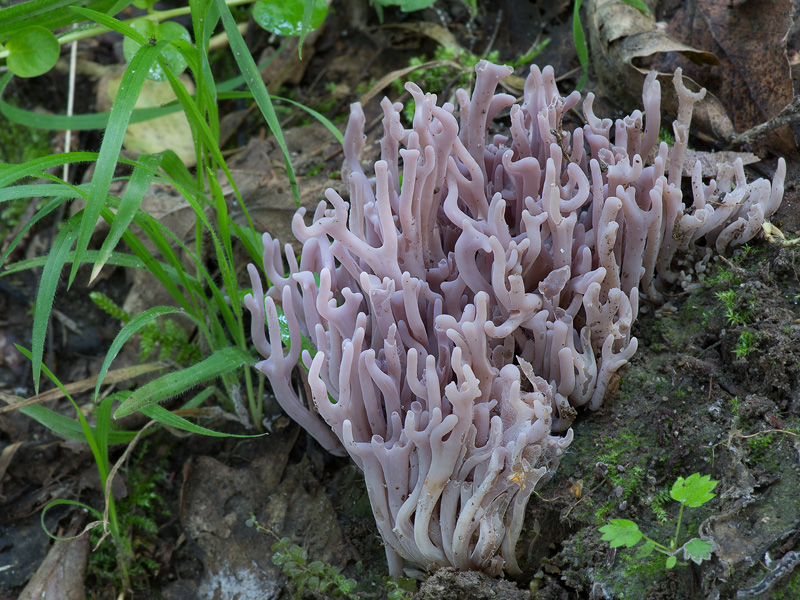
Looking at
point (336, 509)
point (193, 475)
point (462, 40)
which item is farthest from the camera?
point (462, 40)

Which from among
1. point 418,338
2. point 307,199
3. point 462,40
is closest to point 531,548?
point 418,338

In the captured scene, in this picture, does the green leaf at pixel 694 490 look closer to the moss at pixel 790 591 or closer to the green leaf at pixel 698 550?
the green leaf at pixel 698 550

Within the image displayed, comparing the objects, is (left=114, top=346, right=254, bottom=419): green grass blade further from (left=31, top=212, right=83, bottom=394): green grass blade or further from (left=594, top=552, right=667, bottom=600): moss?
(left=594, top=552, right=667, bottom=600): moss

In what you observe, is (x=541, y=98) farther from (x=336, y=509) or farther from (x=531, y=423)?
(x=336, y=509)

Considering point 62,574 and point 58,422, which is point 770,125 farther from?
point 62,574

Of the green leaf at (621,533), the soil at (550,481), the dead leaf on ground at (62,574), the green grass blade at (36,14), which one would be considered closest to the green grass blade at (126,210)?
the green grass blade at (36,14)

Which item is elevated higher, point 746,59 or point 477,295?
point 746,59

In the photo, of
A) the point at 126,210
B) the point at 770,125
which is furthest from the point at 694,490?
the point at 126,210
